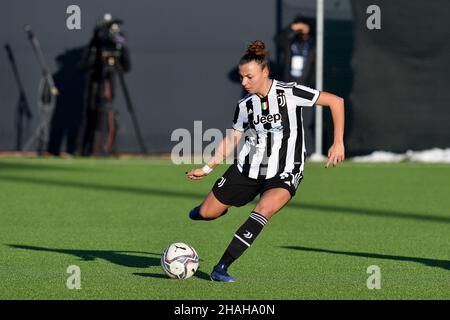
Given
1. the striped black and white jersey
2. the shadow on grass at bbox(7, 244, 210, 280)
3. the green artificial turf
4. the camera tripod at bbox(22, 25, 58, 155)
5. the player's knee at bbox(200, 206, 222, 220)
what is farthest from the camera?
the camera tripod at bbox(22, 25, 58, 155)

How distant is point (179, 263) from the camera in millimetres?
8914

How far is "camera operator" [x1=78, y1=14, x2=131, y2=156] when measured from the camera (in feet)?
69.7

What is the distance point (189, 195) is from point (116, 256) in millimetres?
5881

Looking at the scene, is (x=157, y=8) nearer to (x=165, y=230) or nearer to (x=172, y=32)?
(x=172, y=32)

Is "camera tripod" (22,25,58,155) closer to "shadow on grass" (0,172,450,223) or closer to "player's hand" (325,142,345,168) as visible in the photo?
"shadow on grass" (0,172,450,223)

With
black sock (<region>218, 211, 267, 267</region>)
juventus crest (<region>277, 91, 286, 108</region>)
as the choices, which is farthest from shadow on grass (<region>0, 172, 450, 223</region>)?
black sock (<region>218, 211, 267, 267</region>)

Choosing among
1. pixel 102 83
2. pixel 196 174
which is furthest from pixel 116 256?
pixel 102 83

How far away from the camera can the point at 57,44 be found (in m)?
21.9

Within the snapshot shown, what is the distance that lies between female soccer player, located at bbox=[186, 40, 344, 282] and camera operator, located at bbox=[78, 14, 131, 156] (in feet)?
39.0

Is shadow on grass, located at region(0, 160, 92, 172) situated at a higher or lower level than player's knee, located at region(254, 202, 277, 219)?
lower

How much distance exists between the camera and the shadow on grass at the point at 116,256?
32.4 feet
